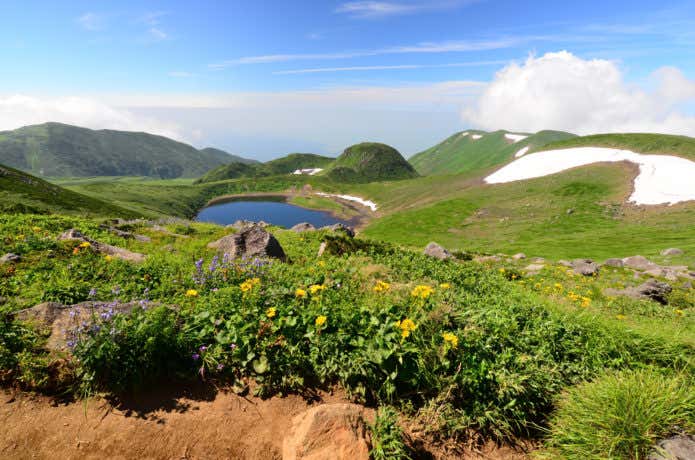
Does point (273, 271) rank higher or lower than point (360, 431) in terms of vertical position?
higher

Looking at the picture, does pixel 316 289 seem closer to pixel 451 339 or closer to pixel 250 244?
pixel 451 339

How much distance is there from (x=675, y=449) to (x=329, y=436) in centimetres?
474

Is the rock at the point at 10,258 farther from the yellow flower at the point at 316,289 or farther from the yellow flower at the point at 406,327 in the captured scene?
the yellow flower at the point at 406,327

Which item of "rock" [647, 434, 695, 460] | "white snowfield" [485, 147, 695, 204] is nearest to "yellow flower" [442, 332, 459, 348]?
"rock" [647, 434, 695, 460]

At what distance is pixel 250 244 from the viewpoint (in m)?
14.6

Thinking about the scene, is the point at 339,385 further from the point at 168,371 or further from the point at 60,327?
the point at 60,327

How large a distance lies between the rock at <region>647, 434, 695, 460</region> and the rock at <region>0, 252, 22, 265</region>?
14.6m

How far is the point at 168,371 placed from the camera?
5.80 m

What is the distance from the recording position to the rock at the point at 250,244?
560 inches

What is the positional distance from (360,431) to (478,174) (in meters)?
133

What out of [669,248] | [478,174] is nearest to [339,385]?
[669,248]

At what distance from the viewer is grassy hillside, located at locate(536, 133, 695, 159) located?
84812mm

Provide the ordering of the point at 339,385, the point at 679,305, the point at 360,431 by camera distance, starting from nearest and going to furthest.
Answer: the point at 360,431 < the point at 339,385 < the point at 679,305

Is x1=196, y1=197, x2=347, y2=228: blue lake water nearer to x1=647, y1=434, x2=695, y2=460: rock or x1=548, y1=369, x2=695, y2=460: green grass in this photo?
x1=548, y1=369, x2=695, y2=460: green grass
